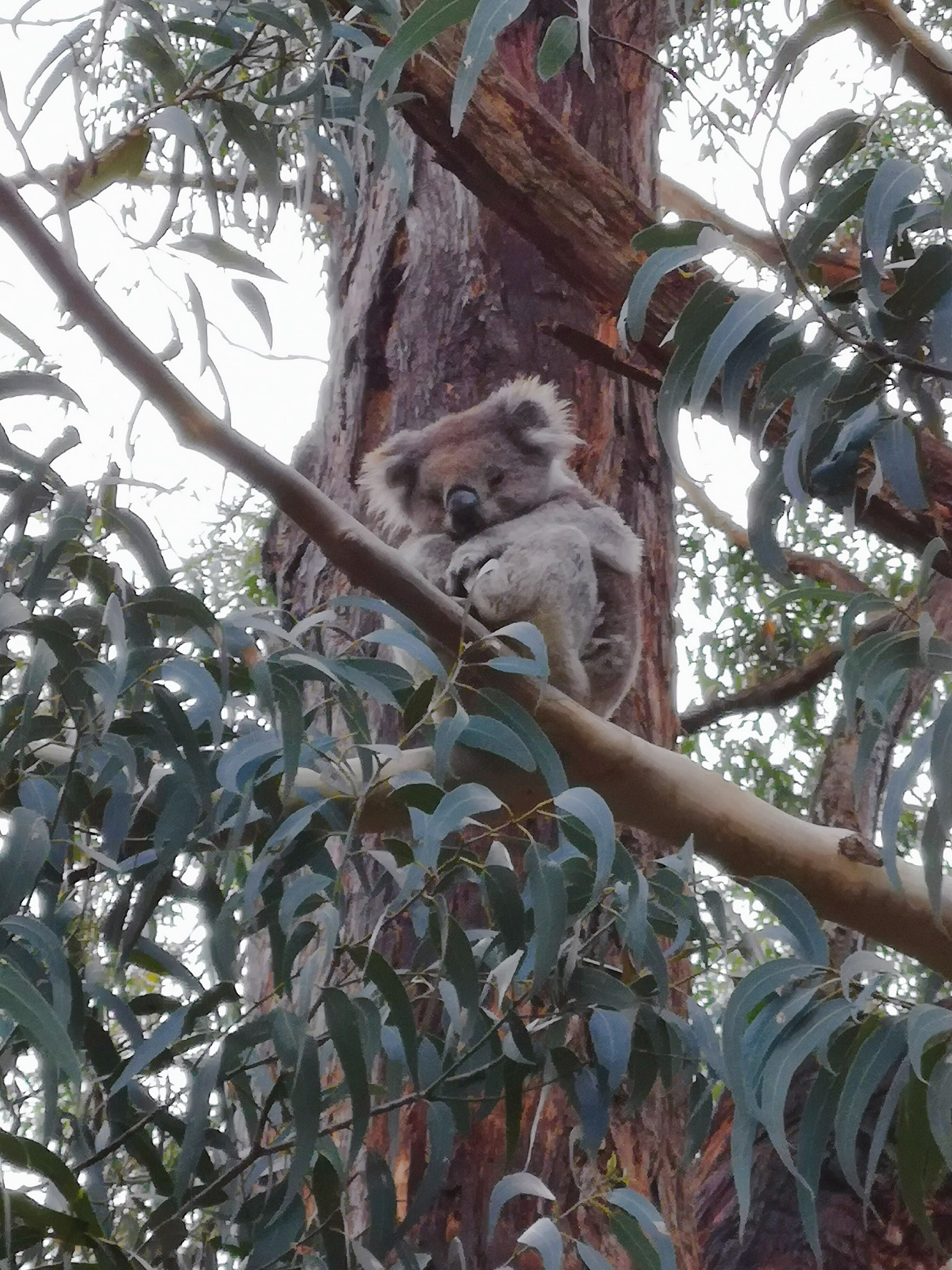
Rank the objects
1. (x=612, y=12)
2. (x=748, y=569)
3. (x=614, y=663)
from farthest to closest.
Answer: (x=748, y=569) → (x=612, y=12) → (x=614, y=663)

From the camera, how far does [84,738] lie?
1.15m

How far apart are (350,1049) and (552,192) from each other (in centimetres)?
155

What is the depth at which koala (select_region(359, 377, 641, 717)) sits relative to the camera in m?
2.21

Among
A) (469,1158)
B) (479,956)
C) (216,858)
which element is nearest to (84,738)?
(216,858)

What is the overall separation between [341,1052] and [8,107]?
0.90 meters

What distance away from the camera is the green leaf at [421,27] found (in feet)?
3.47

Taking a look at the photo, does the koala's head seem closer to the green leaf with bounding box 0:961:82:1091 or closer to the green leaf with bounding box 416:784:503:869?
the green leaf with bounding box 416:784:503:869

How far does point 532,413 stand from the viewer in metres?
2.40

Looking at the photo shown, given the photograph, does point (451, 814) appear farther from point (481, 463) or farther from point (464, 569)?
Result: point (481, 463)

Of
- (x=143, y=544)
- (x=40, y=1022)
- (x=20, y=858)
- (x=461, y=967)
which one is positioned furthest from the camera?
(x=143, y=544)

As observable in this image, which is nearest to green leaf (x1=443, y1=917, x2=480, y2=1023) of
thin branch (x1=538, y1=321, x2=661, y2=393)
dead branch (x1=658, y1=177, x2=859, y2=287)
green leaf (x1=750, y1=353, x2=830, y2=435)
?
green leaf (x1=750, y1=353, x2=830, y2=435)

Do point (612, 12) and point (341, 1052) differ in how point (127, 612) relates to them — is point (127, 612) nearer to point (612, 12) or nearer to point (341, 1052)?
point (341, 1052)

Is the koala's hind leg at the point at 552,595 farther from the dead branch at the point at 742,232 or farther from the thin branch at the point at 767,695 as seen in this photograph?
the thin branch at the point at 767,695

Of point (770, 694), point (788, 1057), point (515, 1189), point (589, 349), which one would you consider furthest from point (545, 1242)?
point (770, 694)
